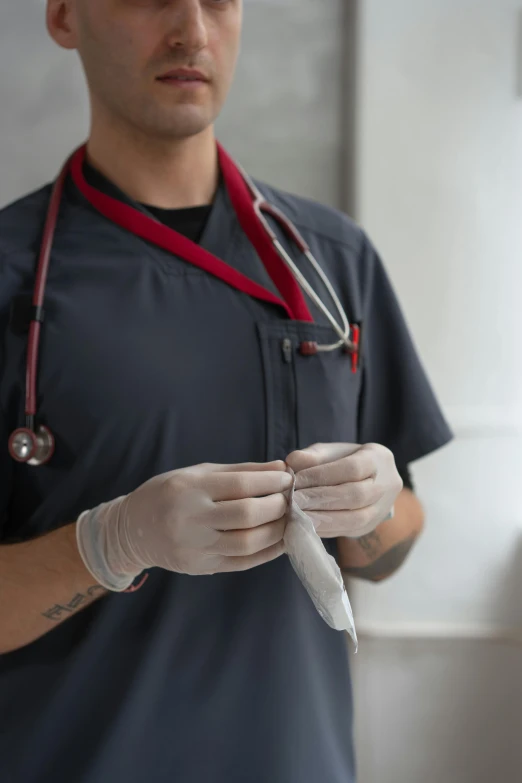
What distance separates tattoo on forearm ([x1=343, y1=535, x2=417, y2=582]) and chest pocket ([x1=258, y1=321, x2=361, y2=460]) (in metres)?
0.19

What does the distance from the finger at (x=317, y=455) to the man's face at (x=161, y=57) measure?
36 cm

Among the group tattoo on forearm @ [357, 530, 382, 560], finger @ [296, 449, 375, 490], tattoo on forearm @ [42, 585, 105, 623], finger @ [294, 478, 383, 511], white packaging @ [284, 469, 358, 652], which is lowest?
tattoo on forearm @ [357, 530, 382, 560]

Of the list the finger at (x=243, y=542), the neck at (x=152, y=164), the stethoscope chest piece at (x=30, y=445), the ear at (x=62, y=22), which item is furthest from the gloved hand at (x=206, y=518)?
the ear at (x=62, y=22)

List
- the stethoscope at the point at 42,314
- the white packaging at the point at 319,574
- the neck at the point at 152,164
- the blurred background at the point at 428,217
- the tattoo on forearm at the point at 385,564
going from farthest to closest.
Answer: the blurred background at the point at 428,217 → the tattoo on forearm at the point at 385,564 → the neck at the point at 152,164 → the stethoscope at the point at 42,314 → the white packaging at the point at 319,574

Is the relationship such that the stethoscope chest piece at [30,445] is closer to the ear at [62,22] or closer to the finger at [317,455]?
the finger at [317,455]

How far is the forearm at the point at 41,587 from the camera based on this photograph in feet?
2.47

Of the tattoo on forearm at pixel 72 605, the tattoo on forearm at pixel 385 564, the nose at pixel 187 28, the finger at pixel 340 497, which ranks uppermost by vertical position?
the nose at pixel 187 28

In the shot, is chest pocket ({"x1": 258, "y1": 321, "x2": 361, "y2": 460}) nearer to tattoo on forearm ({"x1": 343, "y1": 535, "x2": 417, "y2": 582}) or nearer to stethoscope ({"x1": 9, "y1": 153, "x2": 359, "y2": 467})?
stethoscope ({"x1": 9, "y1": 153, "x2": 359, "y2": 467})

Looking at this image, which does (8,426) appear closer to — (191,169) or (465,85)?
(191,169)

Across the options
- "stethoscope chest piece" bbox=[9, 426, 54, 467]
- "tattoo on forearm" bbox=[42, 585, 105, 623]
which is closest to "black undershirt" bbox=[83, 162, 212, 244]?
"stethoscope chest piece" bbox=[9, 426, 54, 467]

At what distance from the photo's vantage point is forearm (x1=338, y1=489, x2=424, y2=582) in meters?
0.95

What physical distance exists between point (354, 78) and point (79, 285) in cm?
63

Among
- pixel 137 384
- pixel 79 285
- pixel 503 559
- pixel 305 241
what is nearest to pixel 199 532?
pixel 137 384

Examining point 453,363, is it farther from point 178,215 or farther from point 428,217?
point 178,215
